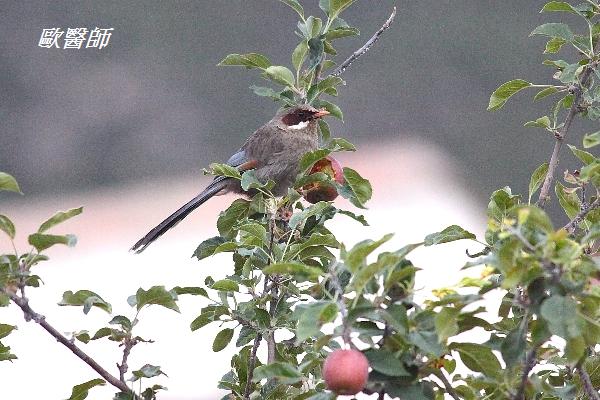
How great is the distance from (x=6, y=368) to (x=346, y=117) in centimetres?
259

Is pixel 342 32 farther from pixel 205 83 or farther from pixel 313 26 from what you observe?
pixel 205 83

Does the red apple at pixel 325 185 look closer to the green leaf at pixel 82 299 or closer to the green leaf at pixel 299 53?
the green leaf at pixel 299 53

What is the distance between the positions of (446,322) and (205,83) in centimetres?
567

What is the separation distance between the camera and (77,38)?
674 cm

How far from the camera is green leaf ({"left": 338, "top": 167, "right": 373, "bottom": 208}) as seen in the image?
2.08 meters

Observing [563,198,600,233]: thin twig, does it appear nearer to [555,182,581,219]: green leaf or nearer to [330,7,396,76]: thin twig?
[555,182,581,219]: green leaf

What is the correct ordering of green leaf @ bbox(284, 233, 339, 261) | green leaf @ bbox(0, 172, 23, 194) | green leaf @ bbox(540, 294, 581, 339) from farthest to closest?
green leaf @ bbox(284, 233, 339, 261)
green leaf @ bbox(0, 172, 23, 194)
green leaf @ bbox(540, 294, 581, 339)

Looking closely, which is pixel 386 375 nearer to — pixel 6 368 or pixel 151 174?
pixel 6 368

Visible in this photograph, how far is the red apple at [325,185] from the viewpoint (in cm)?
220

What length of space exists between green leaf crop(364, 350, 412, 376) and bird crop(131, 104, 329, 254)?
1.64 meters

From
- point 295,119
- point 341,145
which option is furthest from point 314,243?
point 295,119

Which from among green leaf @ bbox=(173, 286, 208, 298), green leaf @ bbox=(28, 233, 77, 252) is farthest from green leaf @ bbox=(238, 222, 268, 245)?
green leaf @ bbox=(28, 233, 77, 252)

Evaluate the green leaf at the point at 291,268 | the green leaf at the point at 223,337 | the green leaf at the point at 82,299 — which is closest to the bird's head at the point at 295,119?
the green leaf at the point at 223,337

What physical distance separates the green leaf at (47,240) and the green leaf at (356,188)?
633 mm
